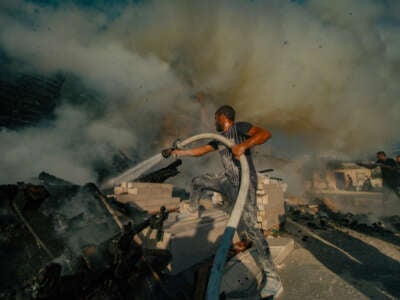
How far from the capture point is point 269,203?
→ 588cm

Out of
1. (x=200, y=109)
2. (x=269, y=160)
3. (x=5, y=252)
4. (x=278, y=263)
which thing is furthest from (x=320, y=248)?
(x=269, y=160)

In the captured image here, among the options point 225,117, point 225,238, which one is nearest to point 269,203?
point 225,117

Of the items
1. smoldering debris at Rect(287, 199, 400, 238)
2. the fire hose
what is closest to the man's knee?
the fire hose

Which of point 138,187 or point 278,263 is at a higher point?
point 138,187

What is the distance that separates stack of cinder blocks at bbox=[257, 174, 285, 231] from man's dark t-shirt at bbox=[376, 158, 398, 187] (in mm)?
4039

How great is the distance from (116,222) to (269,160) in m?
22.8

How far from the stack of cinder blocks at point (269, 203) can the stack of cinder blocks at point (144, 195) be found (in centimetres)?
227

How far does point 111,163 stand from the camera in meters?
10.4

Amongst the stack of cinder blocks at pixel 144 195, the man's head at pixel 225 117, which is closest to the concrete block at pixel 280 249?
the stack of cinder blocks at pixel 144 195

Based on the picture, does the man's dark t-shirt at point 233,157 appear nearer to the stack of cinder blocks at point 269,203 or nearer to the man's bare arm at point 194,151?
the man's bare arm at point 194,151

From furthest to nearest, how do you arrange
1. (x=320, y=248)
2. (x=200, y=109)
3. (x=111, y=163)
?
(x=200, y=109) → (x=111, y=163) → (x=320, y=248)

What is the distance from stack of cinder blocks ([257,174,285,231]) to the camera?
565 cm

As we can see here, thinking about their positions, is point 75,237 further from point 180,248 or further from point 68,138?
point 68,138

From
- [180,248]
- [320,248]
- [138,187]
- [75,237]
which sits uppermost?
[138,187]
